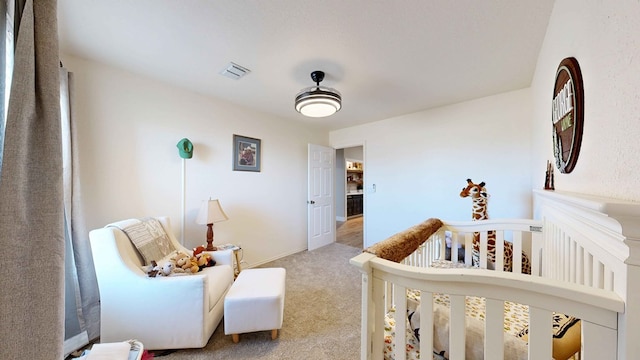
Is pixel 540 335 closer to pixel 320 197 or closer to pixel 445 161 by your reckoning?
pixel 445 161

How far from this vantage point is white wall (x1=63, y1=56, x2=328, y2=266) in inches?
74.4

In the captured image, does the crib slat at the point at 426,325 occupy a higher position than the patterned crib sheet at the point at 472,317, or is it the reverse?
the crib slat at the point at 426,325

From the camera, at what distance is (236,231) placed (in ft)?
9.41

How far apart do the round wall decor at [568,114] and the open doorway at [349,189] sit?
4404 millimetres

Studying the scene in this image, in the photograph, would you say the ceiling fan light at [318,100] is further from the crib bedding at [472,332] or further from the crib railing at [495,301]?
the crib bedding at [472,332]

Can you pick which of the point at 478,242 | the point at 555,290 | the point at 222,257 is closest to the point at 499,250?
the point at 478,242

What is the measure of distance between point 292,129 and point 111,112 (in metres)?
2.19

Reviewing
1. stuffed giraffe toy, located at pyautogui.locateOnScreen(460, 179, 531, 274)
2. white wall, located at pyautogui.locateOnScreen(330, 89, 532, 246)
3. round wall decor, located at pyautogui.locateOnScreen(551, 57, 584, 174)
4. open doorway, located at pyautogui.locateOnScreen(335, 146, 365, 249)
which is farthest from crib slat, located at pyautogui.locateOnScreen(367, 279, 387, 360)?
open doorway, located at pyautogui.locateOnScreen(335, 146, 365, 249)

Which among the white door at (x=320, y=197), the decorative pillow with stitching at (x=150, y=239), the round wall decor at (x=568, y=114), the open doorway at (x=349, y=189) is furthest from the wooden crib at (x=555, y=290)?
the open doorway at (x=349, y=189)

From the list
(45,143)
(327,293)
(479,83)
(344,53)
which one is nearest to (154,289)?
(45,143)

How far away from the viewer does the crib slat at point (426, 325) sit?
2.46ft

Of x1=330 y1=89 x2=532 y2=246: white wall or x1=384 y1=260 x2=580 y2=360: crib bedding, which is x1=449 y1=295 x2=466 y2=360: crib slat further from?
x1=330 y1=89 x2=532 y2=246: white wall

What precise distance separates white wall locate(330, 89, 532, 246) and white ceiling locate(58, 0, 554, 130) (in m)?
0.42

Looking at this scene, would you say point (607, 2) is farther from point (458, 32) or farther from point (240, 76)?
point (240, 76)
